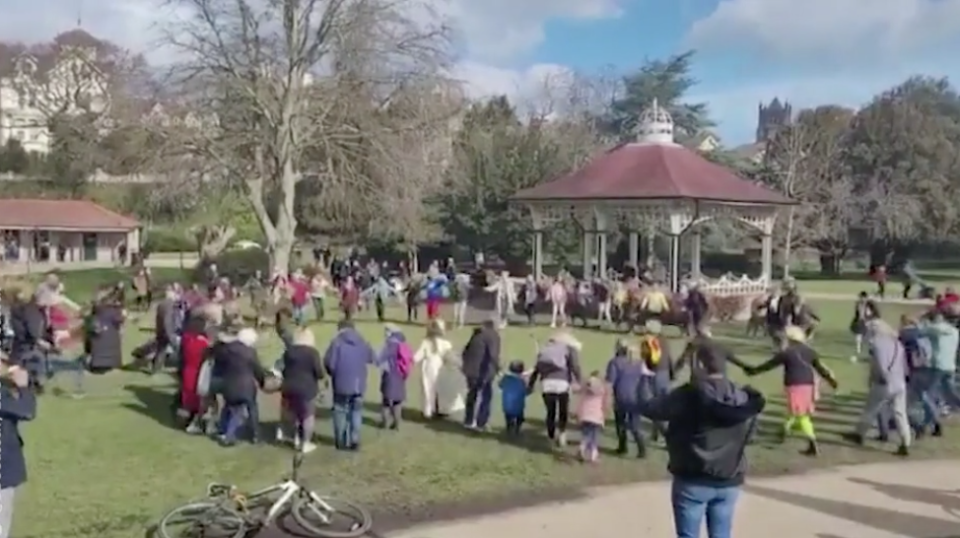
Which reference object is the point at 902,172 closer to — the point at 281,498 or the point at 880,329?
the point at 880,329

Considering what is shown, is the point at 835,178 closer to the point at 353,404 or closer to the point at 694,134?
the point at 694,134

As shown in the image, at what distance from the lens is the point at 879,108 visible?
6412 cm

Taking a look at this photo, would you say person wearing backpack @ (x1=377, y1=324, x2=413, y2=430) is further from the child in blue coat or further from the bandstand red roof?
the bandstand red roof

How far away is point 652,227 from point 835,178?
32.9 meters

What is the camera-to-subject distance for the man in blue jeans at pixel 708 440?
655 centimetres

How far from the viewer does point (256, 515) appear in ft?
29.2

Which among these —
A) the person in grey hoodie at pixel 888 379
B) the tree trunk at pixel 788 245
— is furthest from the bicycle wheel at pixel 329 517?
the tree trunk at pixel 788 245

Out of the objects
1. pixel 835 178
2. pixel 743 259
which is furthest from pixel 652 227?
pixel 835 178

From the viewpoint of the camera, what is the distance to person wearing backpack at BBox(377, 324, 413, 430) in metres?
13.5

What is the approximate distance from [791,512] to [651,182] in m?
22.1

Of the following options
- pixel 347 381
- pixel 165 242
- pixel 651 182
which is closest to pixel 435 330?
pixel 347 381

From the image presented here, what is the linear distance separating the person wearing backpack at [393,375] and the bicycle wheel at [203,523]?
15.6 ft

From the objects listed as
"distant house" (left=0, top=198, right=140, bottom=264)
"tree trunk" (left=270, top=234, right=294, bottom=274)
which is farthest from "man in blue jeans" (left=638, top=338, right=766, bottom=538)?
"distant house" (left=0, top=198, right=140, bottom=264)

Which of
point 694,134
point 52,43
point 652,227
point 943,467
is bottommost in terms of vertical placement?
point 943,467
